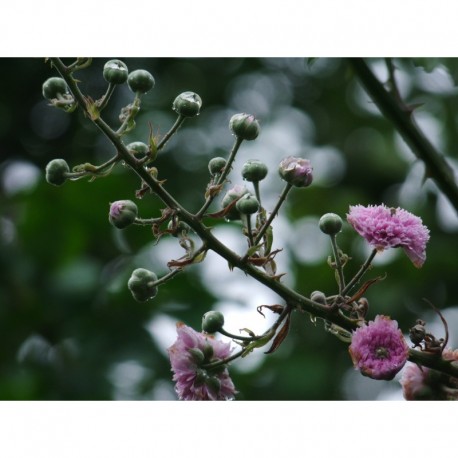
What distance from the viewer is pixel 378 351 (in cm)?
75

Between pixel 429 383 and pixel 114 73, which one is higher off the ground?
pixel 114 73

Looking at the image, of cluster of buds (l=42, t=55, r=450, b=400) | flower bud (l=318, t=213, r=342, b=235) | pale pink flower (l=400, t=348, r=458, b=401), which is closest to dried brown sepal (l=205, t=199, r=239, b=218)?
cluster of buds (l=42, t=55, r=450, b=400)

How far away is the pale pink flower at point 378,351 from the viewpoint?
29.2 inches

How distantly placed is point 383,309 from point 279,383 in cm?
34

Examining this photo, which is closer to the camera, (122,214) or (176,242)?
(122,214)

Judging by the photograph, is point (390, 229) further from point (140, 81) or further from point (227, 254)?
point (140, 81)

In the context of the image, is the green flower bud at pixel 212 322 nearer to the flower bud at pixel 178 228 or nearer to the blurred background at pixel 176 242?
the flower bud at pixel 178 228

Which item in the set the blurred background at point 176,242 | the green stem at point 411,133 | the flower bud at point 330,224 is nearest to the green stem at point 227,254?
the flower bud at point 330,224

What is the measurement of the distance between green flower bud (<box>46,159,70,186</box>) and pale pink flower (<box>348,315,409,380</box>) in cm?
32

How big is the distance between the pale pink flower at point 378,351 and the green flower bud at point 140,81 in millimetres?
323

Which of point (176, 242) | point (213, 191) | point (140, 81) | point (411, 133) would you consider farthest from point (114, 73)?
point (176, 242)

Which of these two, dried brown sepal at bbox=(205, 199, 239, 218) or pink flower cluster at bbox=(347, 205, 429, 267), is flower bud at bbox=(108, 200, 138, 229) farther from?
pink flower cluster at bbox=(347, 205, 429, 267)

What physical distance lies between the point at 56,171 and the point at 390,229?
0.33m
